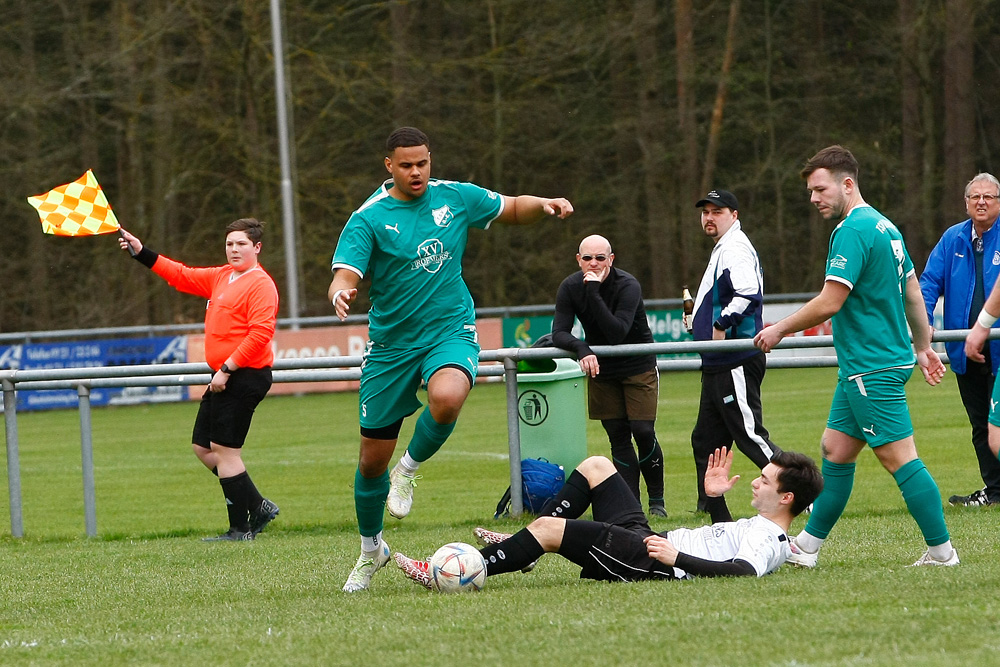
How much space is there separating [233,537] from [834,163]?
16.4 feet

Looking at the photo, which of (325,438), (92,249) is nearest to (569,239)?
(92,249)

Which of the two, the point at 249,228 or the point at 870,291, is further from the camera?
the point at 249,228

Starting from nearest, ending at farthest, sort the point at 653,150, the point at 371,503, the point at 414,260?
the point at 414,260 → the point at 371,503 → the point at 653,150

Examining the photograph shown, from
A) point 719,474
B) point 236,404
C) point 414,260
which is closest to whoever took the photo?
point 719,474

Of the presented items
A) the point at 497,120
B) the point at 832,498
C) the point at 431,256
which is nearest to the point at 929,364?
the point at 832,498

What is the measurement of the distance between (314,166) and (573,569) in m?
28.2

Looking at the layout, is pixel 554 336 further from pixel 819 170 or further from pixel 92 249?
pixel 92 249

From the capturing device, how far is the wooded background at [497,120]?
3312 cm

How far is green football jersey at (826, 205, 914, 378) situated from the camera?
6.10 m

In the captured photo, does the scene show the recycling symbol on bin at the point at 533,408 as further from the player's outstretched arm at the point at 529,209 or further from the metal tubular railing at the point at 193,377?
the player's outstretched arm at the point at 529,209

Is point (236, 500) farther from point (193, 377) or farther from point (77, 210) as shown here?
point (77, 210)

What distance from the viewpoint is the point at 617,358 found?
30.6 ft

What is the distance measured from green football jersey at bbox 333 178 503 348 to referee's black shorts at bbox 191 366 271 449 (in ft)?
8.68

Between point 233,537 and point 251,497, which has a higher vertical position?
point 251,497
